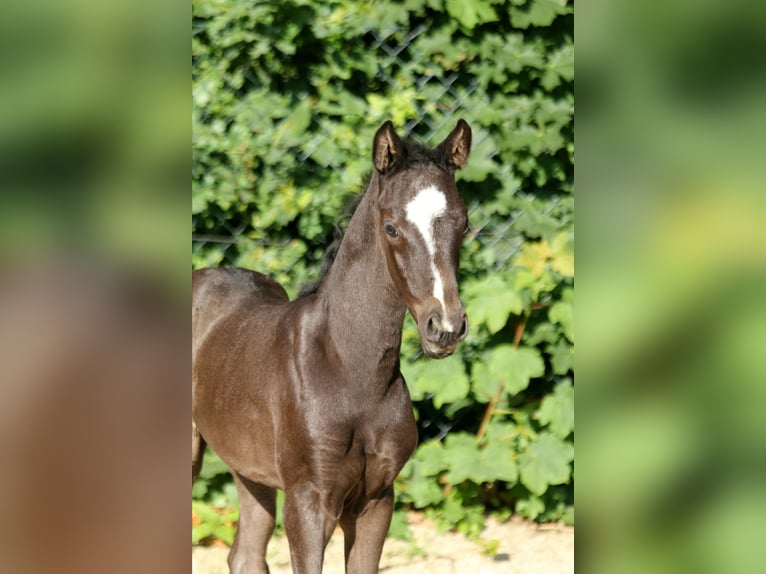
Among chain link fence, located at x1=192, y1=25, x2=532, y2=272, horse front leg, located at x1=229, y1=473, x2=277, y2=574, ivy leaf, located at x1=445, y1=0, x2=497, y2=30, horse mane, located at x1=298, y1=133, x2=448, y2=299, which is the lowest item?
horse front leg, located at x1=229, y1=473, x2=277, y2=574

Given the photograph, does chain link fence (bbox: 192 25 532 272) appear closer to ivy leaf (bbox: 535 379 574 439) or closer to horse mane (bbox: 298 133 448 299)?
ivy leaf (bbox: 535 379 574 439)

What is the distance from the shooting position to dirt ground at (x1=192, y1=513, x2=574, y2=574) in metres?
4.53

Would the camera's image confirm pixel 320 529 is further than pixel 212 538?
No

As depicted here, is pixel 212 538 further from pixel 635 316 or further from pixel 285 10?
pixel 635 316

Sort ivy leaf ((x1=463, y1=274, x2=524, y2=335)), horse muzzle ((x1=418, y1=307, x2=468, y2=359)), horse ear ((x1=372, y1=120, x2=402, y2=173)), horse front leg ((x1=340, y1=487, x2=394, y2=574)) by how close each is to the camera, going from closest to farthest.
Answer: horse muzzle ((x1=418, y1=307, x2=468, y2=359)) < horse ear ((x1=372, y1=120, x2=402, y2=173)) < horse front leg ((x1=340, y1=487, x2=394, y2=574)) < ivy leaf ((x1=463, y1=274, x2=524, y2=335))

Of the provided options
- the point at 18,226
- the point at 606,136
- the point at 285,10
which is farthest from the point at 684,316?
the point at 285,10

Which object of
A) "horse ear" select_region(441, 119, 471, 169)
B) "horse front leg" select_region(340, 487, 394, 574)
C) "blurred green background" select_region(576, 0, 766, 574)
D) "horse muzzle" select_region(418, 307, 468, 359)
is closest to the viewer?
"blurred green background" select_region(576, 0, 766, 574)

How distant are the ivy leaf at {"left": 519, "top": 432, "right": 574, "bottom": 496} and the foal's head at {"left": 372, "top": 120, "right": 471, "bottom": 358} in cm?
216

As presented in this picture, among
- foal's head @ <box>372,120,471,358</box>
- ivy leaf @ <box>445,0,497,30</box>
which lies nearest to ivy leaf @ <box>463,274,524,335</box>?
ivy leaf @ <box>445,0,497,30</box>

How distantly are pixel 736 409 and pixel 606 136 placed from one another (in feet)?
0.78

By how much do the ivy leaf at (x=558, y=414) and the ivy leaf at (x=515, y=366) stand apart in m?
0.16

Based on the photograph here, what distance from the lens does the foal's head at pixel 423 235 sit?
2654mm

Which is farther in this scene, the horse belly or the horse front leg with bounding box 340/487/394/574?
the horse belly

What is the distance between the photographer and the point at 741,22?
2.25 ft
